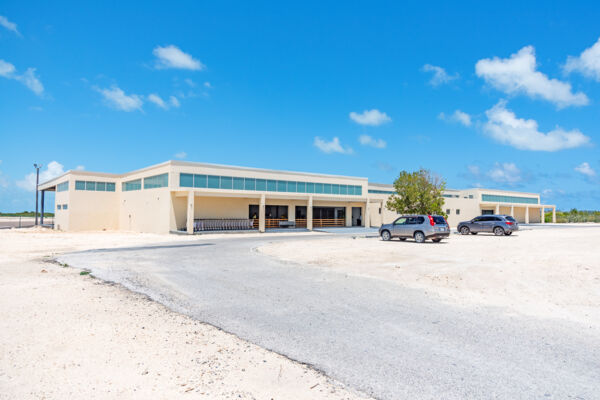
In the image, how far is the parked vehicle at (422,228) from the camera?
2264 centimetres

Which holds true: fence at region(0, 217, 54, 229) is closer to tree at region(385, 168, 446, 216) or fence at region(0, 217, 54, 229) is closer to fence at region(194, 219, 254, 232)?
fence at region(194, 219, 254, 232)

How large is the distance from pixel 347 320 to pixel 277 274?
5.24m

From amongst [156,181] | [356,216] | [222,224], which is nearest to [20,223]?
[156,181]

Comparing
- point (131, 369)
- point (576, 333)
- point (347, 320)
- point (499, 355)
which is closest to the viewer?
point (131, 369)

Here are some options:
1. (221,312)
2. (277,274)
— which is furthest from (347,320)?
(277,274)

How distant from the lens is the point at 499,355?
16.6 ft

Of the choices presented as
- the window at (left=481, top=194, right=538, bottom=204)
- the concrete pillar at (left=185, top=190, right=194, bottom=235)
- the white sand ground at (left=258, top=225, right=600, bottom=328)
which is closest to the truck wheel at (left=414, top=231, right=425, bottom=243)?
the white sand ground at (left=258, top=225, right=600, bottom=328)

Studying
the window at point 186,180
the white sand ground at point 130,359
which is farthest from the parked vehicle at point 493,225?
the white sand ground at point 130,359

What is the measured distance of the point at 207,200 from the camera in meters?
34.5

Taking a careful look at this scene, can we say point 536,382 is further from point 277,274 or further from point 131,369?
point 277,274

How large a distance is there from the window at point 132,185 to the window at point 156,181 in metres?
1.90

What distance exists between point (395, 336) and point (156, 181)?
32081 mm

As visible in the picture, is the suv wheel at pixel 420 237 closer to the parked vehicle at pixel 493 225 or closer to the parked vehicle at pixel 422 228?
the parked vehicle at pixel 422 228

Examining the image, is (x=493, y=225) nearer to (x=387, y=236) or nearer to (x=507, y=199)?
(x=387, y=236)
